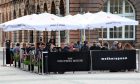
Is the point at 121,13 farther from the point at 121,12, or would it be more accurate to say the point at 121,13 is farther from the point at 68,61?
the point at 68,61

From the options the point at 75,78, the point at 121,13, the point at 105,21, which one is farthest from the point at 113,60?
the point at 121,13

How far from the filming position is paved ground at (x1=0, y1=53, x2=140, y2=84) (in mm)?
23469

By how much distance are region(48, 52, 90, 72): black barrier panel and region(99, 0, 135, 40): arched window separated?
83.7 feet

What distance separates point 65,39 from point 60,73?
26284mm

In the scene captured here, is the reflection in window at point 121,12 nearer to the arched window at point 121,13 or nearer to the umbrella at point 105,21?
the arched window at point 121,13

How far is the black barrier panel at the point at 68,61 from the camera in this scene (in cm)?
2725

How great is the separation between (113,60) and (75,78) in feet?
10.6

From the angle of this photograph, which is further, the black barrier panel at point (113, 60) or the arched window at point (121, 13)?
the arched window at point (121, 13)

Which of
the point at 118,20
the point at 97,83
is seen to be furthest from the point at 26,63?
the point at 97,83

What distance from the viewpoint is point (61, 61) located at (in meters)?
27.3

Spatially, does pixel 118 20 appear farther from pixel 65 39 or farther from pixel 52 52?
pixel 65 39

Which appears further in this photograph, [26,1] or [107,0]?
[26,1]

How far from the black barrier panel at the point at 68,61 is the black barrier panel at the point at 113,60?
1.33 feet

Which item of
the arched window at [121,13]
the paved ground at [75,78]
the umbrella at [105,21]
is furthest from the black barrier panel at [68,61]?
the arched window at [121,13]
